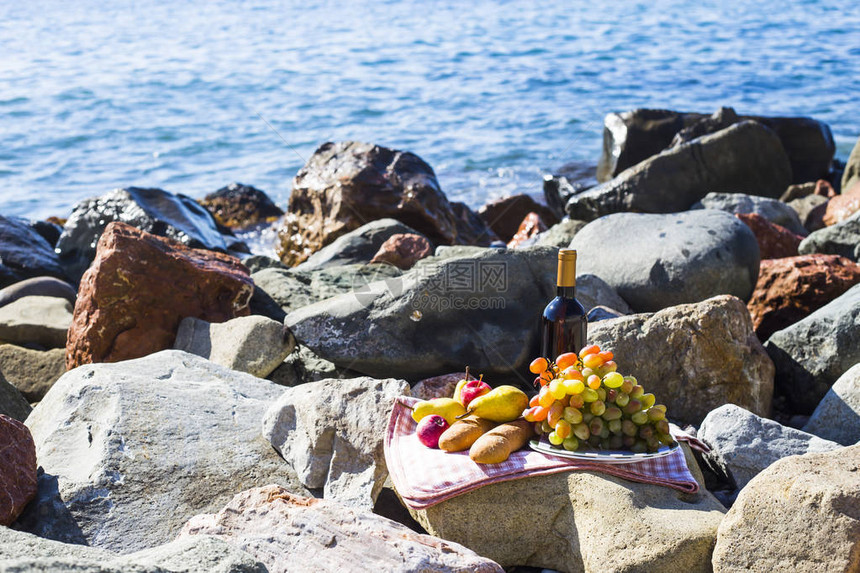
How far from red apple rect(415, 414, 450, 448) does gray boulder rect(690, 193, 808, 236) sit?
19.2ft

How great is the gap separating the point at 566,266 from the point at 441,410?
78cm

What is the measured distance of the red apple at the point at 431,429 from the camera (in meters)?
3.31

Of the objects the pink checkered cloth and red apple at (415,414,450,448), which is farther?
red apple at (415,414,450,448)

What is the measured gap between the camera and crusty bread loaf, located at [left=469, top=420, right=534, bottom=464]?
311 cm

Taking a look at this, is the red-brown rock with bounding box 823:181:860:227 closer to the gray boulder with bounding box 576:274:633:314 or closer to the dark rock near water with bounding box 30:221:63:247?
the gray boulder with bounding box 576:274:633:314

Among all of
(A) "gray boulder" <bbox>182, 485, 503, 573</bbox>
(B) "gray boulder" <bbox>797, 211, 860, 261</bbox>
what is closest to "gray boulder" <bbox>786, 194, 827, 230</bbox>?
(B) "gray boulder" <bbox>797, 211, 860, 261</bbox>

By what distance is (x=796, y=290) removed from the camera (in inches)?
211

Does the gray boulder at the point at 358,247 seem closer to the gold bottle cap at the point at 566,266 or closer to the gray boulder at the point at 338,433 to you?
the gray boulder at the point at 338,433

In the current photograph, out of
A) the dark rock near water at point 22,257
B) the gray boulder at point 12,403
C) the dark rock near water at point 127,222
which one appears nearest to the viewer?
the gray boulder at point 12,403

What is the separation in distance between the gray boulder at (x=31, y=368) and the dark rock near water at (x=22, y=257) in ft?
7.00

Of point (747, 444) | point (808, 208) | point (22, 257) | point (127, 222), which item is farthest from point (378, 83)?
point (747, 444)

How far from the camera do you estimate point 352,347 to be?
14.3 ft

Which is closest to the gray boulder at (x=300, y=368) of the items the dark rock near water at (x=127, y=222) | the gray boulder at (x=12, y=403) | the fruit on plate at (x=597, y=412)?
the gray boulder at (x=12, y=403)
